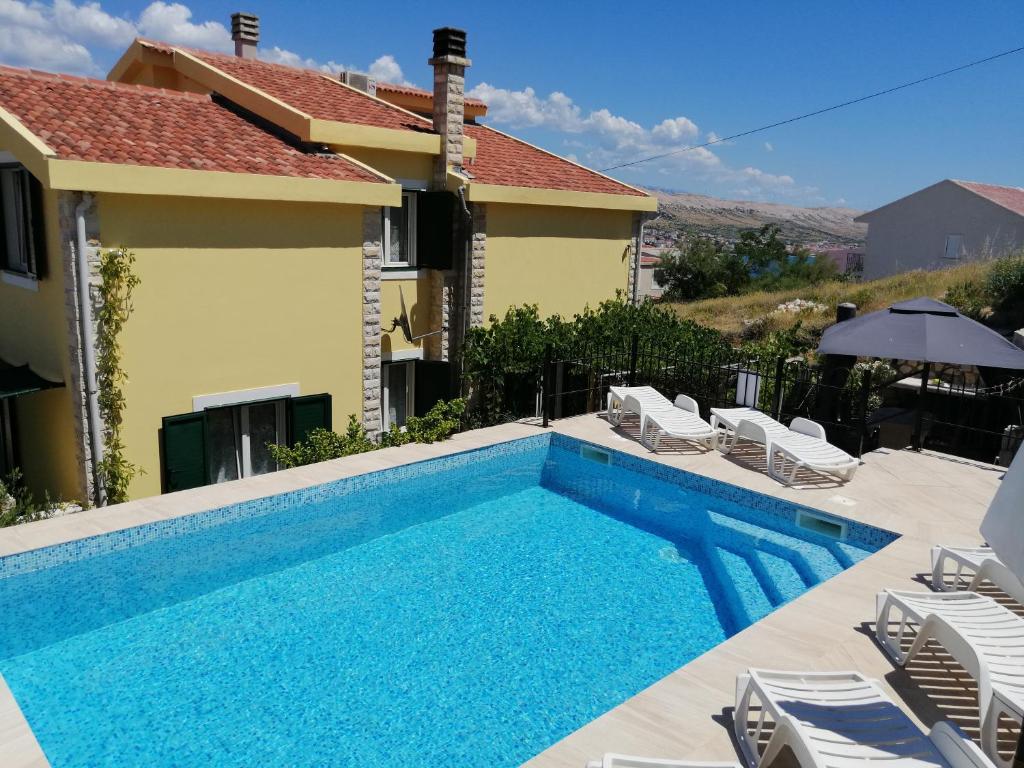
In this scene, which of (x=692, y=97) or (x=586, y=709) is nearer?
(x=586, y=709)

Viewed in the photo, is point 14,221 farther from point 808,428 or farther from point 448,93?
point 808,428

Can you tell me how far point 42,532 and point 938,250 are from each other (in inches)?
1991

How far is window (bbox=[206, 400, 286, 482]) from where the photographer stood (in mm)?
12508

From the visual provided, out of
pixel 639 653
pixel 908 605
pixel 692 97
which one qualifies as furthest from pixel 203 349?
pixel 692 97

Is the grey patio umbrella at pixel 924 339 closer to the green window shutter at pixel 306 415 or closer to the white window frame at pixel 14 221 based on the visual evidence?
the green window shutter at pixel 306 415

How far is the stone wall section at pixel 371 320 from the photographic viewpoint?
45.1 ft

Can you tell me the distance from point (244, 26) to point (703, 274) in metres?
39.0

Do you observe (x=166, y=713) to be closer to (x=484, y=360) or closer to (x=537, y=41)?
(x=484, y=360)

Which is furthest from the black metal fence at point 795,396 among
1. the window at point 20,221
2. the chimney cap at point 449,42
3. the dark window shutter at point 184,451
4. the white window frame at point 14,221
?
the white window frame at point 14,221

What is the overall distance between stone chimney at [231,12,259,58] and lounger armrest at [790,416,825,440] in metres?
15.8

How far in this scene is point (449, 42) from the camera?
15.1 m

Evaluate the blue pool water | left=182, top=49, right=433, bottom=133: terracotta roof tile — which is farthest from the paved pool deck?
left=182, top=49, right=433, bottom=133: terracotta roof tile

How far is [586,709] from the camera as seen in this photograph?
7094 millimetres

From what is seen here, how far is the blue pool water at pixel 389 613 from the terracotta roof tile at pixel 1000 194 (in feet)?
138
